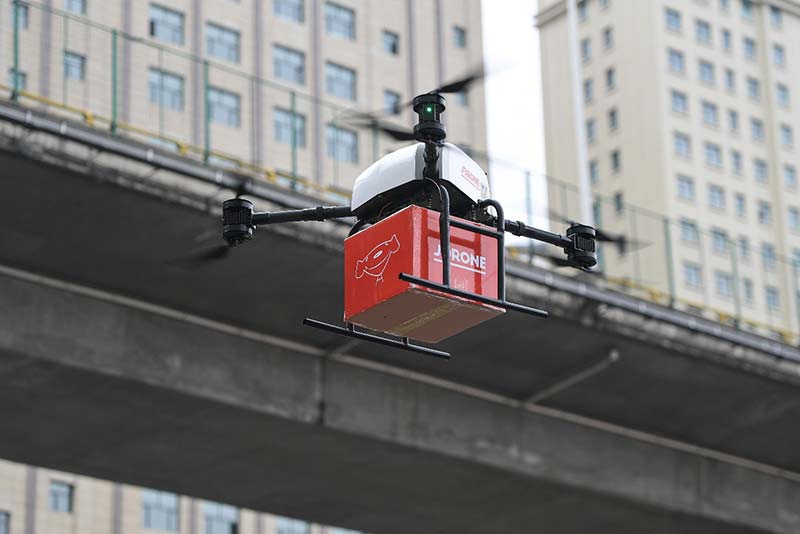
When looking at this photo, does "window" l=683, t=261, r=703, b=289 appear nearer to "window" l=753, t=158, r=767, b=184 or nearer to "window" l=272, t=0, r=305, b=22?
"window" l=753, t=158, r=767, b=184

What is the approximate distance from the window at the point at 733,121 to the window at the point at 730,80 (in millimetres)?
1988

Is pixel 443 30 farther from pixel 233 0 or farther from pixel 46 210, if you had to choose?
pixel 46 210

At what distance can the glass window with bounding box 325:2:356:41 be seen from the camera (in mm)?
101500

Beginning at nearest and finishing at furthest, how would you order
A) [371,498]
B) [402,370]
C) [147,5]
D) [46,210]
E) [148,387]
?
[46,210], [148,387], [402,370], [371,498], [147,5]

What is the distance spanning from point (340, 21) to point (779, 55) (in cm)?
5503

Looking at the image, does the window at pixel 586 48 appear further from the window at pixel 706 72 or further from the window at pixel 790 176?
the window at pixel 790 176

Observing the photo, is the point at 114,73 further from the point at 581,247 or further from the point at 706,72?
the point at 706,72

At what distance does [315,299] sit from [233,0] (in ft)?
222

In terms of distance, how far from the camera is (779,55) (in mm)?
145125

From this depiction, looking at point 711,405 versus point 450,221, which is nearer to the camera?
point 450,221

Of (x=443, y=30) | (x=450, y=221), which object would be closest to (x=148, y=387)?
(x=450, y=221)

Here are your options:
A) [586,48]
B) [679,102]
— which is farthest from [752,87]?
[586,48]

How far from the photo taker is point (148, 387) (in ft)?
100

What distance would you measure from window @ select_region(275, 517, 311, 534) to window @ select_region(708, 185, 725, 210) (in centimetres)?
5091
